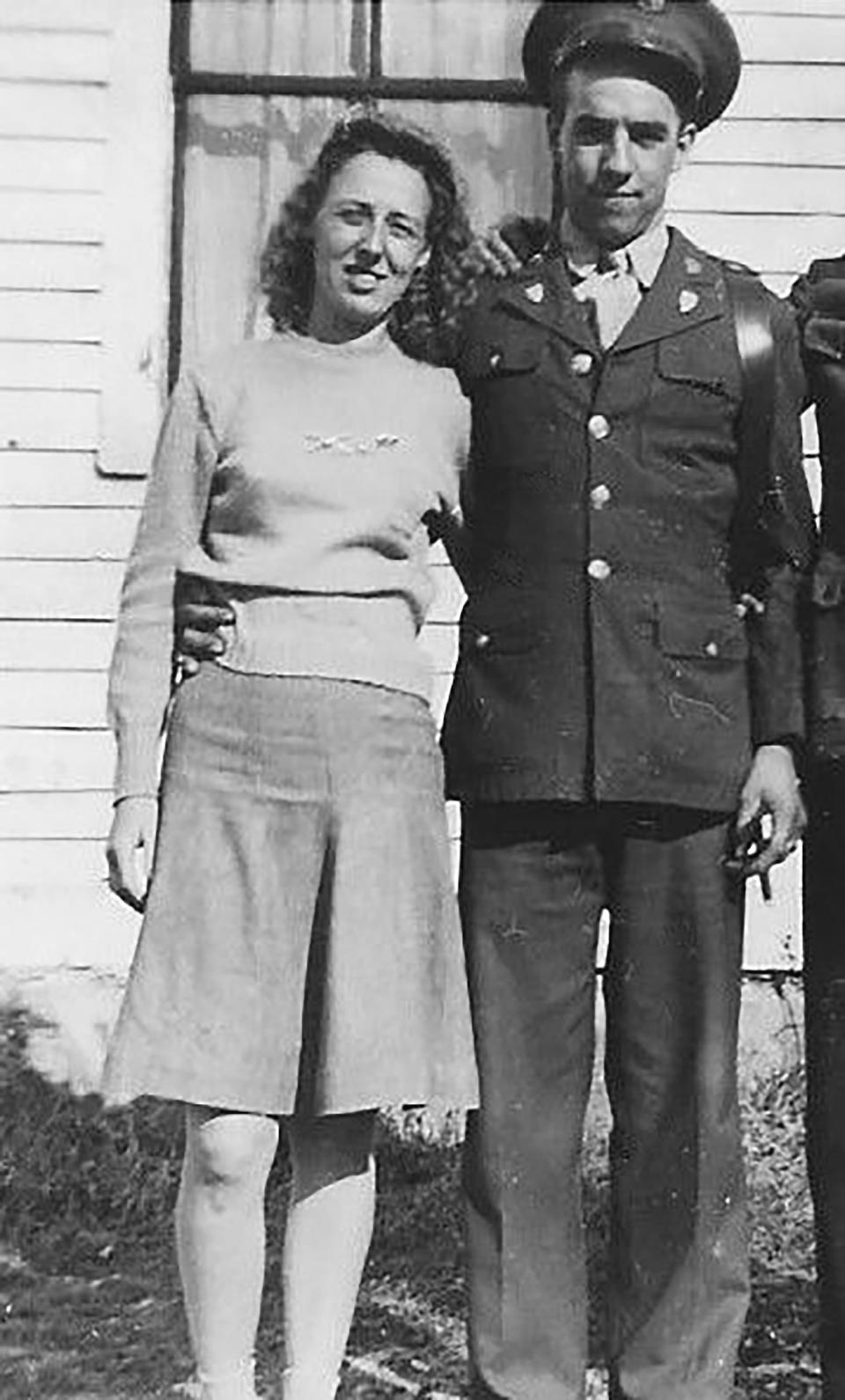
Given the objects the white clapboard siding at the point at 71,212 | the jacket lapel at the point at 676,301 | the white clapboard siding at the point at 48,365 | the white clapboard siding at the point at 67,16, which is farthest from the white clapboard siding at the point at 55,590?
the jacket lapel at the point at 676,301

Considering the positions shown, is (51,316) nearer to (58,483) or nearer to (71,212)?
(71,212)

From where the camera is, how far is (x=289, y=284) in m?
2.76

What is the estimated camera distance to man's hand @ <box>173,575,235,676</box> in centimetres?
266

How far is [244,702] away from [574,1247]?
0.79m

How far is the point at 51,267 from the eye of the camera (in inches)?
189

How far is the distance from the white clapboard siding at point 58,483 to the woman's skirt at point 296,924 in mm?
2236

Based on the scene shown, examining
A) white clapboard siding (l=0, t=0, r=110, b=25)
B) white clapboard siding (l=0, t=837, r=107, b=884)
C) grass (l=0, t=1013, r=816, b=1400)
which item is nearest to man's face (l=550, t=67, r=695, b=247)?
grass (l=0, t=1013, r=816, b=1400)

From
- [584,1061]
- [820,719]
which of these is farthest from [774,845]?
[584,1061]

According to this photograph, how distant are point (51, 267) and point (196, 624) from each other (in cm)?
236

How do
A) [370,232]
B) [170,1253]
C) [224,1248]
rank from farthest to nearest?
[170,1253]
[370,232]
[224,1248]

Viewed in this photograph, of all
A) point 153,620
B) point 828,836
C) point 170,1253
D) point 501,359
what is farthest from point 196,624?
point 170,1253

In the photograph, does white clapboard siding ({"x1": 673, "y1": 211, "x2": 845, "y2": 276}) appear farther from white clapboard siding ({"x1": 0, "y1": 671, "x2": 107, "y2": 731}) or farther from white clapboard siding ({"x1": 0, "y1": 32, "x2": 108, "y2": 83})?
white clapboard siding ({"x1": 0, "y1": 671, "x2": 107, "y2": 731})

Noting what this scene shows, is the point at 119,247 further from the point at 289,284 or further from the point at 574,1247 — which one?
the point at 574,1247

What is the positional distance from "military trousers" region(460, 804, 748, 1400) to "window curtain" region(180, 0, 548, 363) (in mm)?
2484
